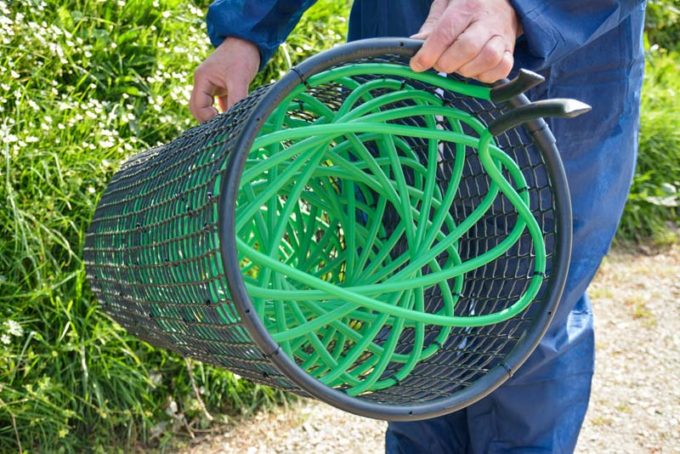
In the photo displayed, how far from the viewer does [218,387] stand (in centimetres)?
270

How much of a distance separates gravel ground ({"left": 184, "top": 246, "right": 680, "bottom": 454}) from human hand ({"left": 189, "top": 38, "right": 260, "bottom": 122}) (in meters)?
1.16

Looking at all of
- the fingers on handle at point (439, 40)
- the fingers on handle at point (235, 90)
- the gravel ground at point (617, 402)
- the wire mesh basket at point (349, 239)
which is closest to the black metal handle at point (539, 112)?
the wire mesh basket at point (349, 239)

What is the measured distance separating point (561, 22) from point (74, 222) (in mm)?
1532

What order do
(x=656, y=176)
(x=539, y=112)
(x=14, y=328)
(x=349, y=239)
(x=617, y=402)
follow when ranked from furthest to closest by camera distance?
1. (x=656, y=176)
2. (x=617, y=402)
3. (x=14, y=328)
4. (x=349, y=239)
5. (x=539, y=112)

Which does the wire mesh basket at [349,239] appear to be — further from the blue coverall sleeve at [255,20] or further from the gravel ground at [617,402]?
the gravel ground at [617,402]

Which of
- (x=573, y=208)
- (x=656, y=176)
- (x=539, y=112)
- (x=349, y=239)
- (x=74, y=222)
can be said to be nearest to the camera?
(x=539, y=112)

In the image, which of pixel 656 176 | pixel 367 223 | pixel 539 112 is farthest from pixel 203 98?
pixel 656 176

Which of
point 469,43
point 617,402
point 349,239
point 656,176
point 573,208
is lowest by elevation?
point 617,402

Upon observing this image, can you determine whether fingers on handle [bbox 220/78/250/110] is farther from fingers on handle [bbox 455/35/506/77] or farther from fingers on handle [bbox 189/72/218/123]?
fingers on handle [bbox 455/35/506/77]

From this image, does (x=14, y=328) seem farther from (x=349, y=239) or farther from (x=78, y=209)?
(x=349, y=239)

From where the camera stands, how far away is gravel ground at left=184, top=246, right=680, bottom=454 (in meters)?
2.67

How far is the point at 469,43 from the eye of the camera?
1252 millimetres

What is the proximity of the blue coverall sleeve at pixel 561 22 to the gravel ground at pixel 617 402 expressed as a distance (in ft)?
4.98

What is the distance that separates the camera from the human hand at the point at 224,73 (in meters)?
1.75
